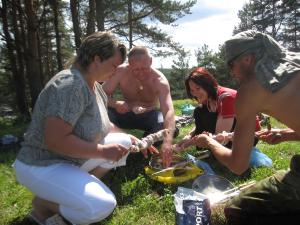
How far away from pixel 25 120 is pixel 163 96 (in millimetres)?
10916

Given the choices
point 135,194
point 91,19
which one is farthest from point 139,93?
point 91,19

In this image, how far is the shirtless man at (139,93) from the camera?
532 cm

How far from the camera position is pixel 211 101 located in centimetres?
510

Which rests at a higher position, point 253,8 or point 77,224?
point 253,8

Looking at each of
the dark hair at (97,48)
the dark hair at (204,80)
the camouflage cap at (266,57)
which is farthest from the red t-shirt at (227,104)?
the camouflage cap at (266,57)

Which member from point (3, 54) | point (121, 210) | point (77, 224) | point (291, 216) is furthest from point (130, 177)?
point (3, 54)

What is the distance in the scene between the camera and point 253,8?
45.2 metres

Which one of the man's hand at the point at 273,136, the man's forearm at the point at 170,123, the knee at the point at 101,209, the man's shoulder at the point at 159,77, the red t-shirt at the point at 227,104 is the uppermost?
the man's shoulder at the point at 159,77

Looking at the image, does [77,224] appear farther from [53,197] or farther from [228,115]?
[228,115]

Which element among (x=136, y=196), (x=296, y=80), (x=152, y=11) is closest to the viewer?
(x=296, y=80)

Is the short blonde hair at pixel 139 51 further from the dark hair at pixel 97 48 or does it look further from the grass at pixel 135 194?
the dark hair at pixel 97 48

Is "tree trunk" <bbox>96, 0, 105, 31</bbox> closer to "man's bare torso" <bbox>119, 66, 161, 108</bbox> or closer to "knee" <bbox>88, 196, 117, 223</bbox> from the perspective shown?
"man's bare torso" <bbox>119, 66, 161, 108</bbox>

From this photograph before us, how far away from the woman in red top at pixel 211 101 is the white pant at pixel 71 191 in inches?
55.4

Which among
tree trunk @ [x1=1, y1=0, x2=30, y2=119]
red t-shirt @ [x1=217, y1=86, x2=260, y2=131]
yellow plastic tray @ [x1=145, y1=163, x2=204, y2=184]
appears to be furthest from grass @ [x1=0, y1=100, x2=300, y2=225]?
tree trunk @ [x1=1, y1=0, x2=30, y2=119]
